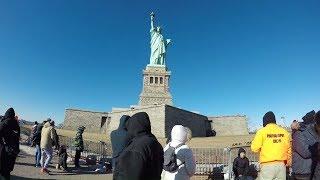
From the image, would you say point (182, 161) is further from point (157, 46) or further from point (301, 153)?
point (157, 46)

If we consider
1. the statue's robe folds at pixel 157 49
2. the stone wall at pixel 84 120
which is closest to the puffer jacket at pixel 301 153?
the stone wall at pixel 84 120

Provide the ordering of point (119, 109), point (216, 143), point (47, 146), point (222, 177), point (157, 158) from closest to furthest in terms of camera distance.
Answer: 1. point (157, 158)
2. point (47, 146)
3. point (222, 177)
4. point (216, 143)
5. point (119, 109)

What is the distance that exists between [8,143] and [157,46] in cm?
4523

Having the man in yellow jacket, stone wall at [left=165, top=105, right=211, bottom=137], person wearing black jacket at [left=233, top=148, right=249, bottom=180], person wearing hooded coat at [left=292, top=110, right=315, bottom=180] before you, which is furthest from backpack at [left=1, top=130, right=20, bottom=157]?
stone wall at [left=165, top=105, right=211, bottom=137]

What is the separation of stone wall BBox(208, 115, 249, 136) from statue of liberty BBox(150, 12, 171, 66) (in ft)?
34.5

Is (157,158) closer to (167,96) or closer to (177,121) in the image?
(177,121)

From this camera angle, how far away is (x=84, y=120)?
51.7 m

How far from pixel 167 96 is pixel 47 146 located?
36.5 metres

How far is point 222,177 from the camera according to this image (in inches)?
620

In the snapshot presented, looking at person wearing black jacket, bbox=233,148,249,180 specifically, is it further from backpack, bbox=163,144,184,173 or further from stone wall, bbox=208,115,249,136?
stone wall, bbox=208,115,249,136

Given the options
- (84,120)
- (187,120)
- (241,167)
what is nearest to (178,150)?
(241,167)

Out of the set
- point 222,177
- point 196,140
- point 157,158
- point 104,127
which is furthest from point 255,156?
point 104,127

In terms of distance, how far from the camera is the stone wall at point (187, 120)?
41912mm

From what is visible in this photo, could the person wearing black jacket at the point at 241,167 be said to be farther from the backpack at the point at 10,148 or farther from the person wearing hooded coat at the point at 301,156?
the backpack at the point at 10,148
